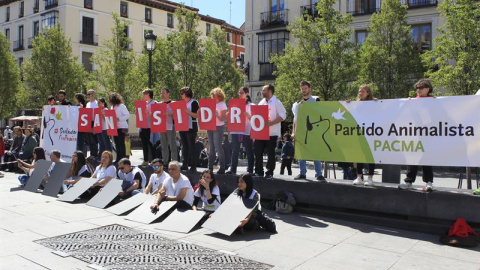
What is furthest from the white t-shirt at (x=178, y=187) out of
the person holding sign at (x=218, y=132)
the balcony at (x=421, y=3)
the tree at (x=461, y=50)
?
the balcony at (x=421, y=3)

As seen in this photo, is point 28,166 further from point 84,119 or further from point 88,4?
point 88,4

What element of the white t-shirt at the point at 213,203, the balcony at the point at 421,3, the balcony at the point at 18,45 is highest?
the balcony at the point at 18,45

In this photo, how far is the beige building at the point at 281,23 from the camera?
2809 centimetres

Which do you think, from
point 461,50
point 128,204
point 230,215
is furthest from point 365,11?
point 230,215

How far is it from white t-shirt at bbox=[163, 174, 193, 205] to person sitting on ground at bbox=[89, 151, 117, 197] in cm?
229

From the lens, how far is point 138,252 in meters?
5.85

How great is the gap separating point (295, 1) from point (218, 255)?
30.7 m

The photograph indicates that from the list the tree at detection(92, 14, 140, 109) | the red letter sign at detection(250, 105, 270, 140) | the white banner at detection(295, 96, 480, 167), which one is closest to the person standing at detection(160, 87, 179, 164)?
the red letter sign at detection(250, 105, 270, 140)

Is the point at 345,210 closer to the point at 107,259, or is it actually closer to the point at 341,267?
the point at 341,267

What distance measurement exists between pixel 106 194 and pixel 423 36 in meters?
25.5

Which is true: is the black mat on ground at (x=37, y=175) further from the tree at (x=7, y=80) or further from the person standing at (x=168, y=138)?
the tree at (x=7, y=80)

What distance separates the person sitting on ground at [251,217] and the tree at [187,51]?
1968 centimetres

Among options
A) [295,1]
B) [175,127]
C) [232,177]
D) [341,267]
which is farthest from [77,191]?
[295,1]

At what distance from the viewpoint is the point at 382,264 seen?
18.0ft
